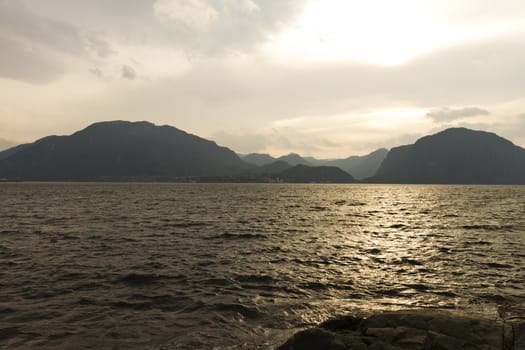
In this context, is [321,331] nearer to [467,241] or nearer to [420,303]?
[420,303]

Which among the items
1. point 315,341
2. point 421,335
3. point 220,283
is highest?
point 421,335

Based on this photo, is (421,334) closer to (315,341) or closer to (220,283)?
(315,341)

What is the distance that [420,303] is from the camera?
1725 cm

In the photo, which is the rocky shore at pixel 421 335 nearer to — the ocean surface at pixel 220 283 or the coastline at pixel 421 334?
the coastline at pixel 421 334

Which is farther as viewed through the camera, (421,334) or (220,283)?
(220,283)

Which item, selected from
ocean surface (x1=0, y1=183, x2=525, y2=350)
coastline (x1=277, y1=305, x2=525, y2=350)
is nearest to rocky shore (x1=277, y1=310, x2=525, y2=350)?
coastline (x1=277, y1=305, x2=525, y2=350)

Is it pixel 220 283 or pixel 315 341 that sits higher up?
pixel 315 341

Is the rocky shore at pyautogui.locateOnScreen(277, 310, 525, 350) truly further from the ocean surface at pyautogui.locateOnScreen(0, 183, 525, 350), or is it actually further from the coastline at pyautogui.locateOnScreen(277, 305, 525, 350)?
the ocean surface at pyautogui.locateOnScreen(0, 183, 525, 350)

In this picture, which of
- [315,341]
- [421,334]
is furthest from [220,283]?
[421,334]

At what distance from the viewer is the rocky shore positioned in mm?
9648

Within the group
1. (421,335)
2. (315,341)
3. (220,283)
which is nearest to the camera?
(421,335)

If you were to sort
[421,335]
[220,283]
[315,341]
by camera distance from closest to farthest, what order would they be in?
[421,335] → [315,341] → [220,283]

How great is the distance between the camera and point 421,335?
10273mm

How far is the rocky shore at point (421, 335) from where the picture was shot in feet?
31.7
